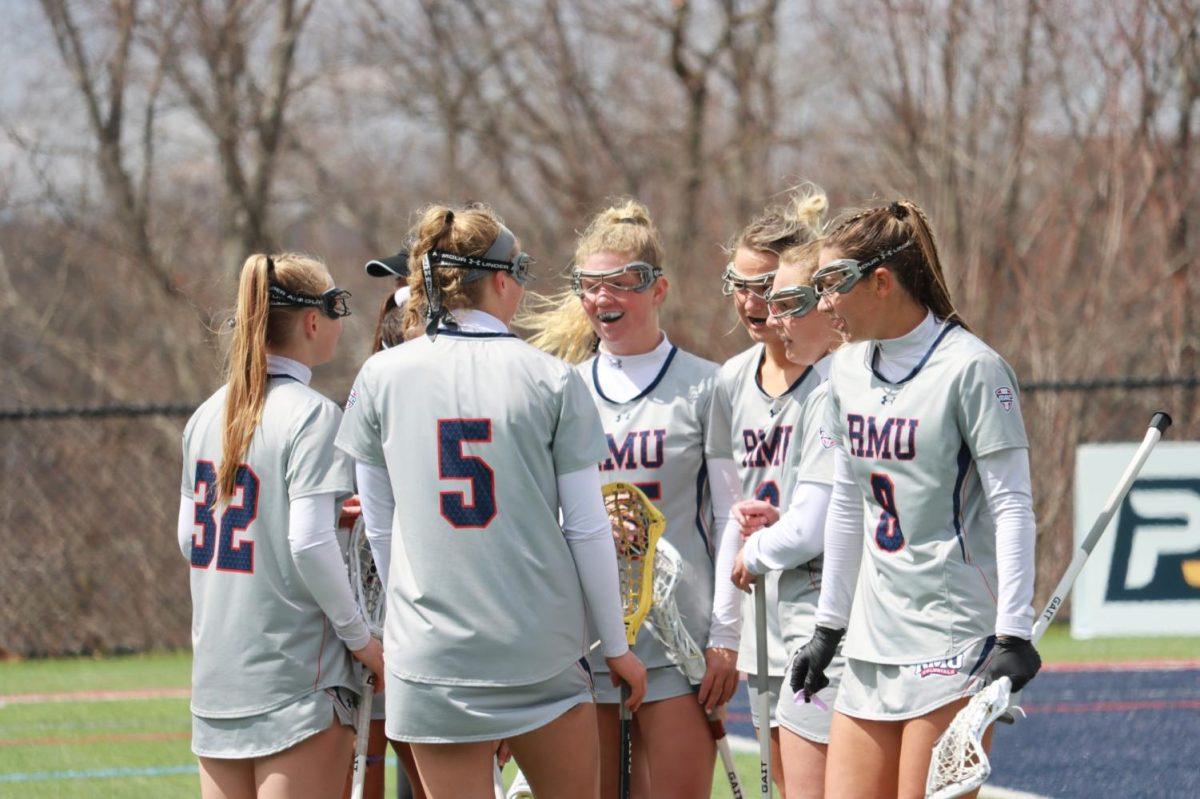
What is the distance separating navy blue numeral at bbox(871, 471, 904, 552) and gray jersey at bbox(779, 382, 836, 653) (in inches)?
21.7

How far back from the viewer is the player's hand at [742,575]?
471 centimetres

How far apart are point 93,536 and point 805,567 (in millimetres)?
9298

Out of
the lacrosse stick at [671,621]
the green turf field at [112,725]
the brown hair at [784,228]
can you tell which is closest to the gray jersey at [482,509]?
the lacrosse stick at [671,621]

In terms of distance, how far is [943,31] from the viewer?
15117mm

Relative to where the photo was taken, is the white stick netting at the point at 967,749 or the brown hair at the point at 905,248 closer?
the white stick netting at the point at 967,749

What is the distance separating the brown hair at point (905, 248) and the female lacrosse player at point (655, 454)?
115cm

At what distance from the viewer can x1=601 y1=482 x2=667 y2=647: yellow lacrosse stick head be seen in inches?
182

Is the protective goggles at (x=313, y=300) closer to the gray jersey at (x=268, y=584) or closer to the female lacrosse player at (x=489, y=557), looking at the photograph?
the gray jersey at (x=268, y=584)

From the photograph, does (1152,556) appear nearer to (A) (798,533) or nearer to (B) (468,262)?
A: (A) (798,533)

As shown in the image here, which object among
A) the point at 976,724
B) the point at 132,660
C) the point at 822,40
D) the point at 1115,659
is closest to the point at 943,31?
the point at 822,40

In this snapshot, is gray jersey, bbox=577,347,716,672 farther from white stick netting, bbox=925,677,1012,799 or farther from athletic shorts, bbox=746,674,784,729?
white stick netting, bbox=925,677,1012,799

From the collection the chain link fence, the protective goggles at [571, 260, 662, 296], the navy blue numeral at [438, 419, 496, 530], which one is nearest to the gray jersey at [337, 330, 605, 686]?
the navy blue numeral at [438, 419, 496, 530]

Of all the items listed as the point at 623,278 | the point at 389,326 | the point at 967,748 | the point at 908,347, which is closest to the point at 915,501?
the point at 908,347

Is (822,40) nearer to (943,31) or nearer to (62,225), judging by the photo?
(943,31)
